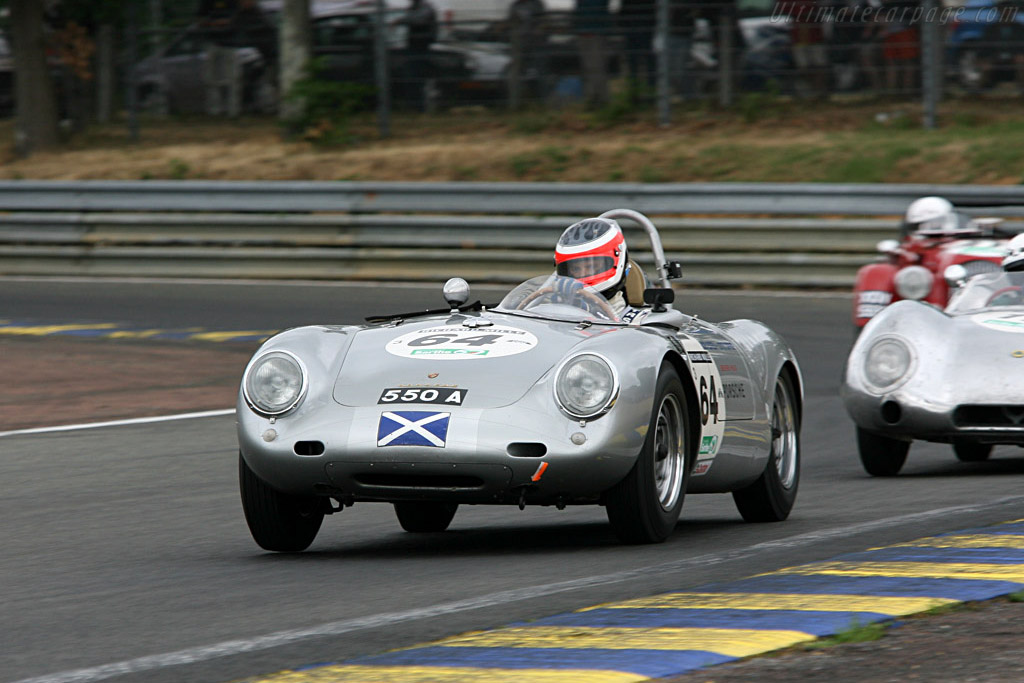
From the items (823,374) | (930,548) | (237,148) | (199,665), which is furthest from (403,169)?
(199,665)

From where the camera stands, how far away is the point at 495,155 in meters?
21.7

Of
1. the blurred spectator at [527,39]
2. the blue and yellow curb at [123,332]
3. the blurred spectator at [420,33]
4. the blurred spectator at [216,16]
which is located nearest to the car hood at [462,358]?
the blue and yellow curb at [123,332]

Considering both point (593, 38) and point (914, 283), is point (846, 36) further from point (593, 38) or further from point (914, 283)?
point (914, 283)

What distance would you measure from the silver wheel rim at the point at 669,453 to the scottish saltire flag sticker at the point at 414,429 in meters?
0.87

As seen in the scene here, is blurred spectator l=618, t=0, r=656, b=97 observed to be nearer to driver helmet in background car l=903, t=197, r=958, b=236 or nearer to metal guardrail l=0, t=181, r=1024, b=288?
metal guardrail l=0, t=181, r=1024, b=288

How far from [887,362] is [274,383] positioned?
3.82 metres

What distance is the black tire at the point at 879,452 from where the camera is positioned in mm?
9164

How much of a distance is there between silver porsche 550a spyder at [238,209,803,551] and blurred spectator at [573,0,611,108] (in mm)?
13989

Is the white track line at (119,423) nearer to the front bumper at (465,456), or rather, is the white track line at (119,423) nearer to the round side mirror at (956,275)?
the round side mirror at (956,275)

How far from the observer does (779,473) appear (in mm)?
7750

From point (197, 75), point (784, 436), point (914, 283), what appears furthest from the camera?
point (197, 75)

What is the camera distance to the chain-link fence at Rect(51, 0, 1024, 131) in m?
19.4

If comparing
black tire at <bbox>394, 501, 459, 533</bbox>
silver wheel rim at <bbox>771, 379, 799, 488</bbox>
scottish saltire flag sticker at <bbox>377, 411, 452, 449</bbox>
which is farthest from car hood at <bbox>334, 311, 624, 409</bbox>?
silver wheel rim at <bbox>771, 379, 799, 488</bbox>

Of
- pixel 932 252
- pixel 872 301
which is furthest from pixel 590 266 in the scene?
pixel 932 252
